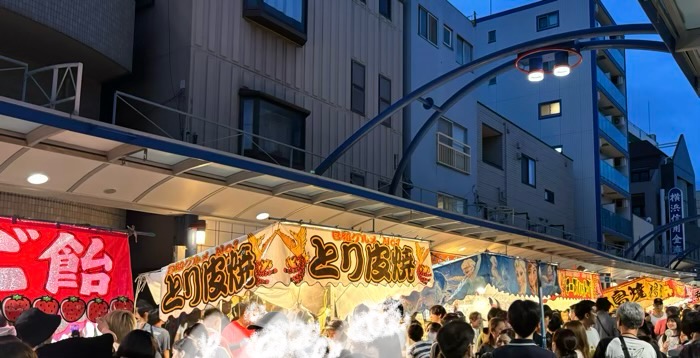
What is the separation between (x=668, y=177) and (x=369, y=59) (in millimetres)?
46675

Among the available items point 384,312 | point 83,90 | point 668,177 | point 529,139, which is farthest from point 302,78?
point 668,177

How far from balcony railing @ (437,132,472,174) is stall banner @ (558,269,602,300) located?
7.94 meters

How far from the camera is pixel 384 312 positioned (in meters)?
11.0

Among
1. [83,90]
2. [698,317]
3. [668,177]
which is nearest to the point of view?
[698,317]

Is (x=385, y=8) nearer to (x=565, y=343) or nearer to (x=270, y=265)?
(x=270, y=265)

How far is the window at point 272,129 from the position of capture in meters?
16.3

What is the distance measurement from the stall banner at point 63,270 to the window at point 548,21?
117 ft

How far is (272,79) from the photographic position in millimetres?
17500

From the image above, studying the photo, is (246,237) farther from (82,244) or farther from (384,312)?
(384,312)

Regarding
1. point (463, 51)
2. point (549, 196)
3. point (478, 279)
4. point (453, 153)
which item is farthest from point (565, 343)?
point (549, 196)

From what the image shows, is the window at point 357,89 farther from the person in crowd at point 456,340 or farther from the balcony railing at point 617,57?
the balcony railing at point 617,57

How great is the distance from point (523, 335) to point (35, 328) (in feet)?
13.1

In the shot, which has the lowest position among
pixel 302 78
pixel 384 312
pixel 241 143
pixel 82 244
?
pixel 384 312

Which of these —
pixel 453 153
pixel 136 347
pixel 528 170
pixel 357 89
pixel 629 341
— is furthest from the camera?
pixel 528 170
